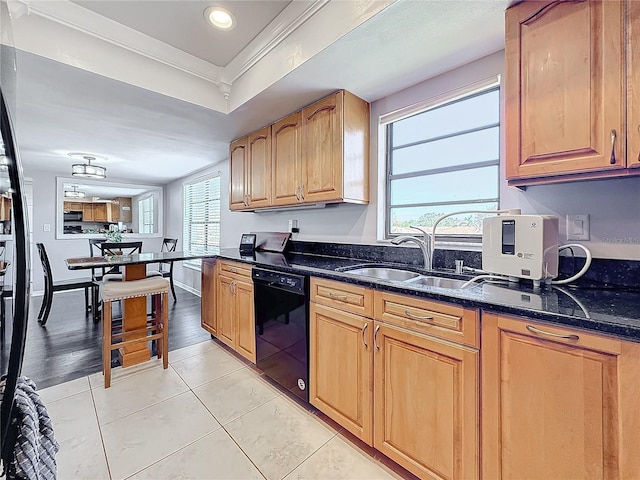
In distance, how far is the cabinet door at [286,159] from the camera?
94.1 inches

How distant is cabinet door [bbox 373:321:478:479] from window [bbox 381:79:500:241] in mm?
891

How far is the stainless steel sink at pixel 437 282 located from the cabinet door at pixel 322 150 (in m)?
0.79

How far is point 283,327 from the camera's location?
196cm

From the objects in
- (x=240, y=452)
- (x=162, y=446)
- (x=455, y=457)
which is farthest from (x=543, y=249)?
(x=162, y=446)

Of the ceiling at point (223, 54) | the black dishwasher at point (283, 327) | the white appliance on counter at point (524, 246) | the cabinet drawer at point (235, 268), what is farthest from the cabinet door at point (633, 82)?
the cabinet drawer at point (235, 268)

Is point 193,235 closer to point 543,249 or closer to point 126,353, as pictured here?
point 126,353

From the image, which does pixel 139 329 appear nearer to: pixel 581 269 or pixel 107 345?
pixel 107 345

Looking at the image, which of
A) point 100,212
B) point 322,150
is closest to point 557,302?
point 322,150

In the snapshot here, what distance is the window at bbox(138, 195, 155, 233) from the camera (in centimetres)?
638

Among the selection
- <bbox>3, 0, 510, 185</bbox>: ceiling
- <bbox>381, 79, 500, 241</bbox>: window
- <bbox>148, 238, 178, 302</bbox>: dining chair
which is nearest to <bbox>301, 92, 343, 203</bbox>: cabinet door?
<bbox>3, 0, 510, 185</bbox>: ceiling

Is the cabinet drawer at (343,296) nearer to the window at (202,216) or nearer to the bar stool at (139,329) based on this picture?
the bar stool at (139,329)

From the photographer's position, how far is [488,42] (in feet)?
5.09

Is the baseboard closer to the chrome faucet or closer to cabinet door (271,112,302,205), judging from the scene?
cabinet door (271,112,302,205)

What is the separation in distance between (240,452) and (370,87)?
94.8 inches
